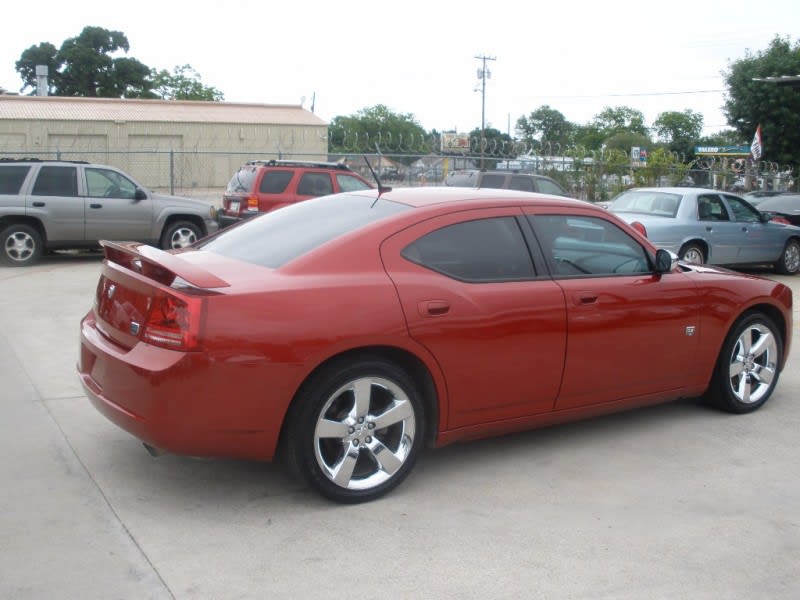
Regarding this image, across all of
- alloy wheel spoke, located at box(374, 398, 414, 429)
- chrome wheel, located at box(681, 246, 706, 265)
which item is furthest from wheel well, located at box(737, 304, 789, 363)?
chrome wheel, located at box(681, 246, 706, 265)

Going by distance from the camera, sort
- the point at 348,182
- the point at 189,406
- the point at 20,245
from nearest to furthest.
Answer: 1. the point at 189,406
2. the point at 20,245
3. the point at 348,182

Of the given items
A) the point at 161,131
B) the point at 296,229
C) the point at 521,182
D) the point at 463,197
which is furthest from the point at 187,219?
the point at 161,131

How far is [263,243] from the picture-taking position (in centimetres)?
508

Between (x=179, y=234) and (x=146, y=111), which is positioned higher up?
(x=146, y=111)

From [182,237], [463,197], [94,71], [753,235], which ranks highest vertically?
[94,71]

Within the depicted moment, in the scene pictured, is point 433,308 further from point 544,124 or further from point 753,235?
point 544,124

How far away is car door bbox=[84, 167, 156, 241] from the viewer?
570 inches

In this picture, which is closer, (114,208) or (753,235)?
(114,208)

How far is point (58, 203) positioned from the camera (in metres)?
14.2

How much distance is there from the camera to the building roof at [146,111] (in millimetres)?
35625

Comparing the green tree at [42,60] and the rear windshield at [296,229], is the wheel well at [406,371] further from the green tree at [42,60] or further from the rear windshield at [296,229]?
the green tree at [42,60]

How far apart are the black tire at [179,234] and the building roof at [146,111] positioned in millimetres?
22531

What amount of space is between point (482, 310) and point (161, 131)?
33987 mm

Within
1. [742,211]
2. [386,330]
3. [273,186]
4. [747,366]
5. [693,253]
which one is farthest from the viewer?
[273,186]
